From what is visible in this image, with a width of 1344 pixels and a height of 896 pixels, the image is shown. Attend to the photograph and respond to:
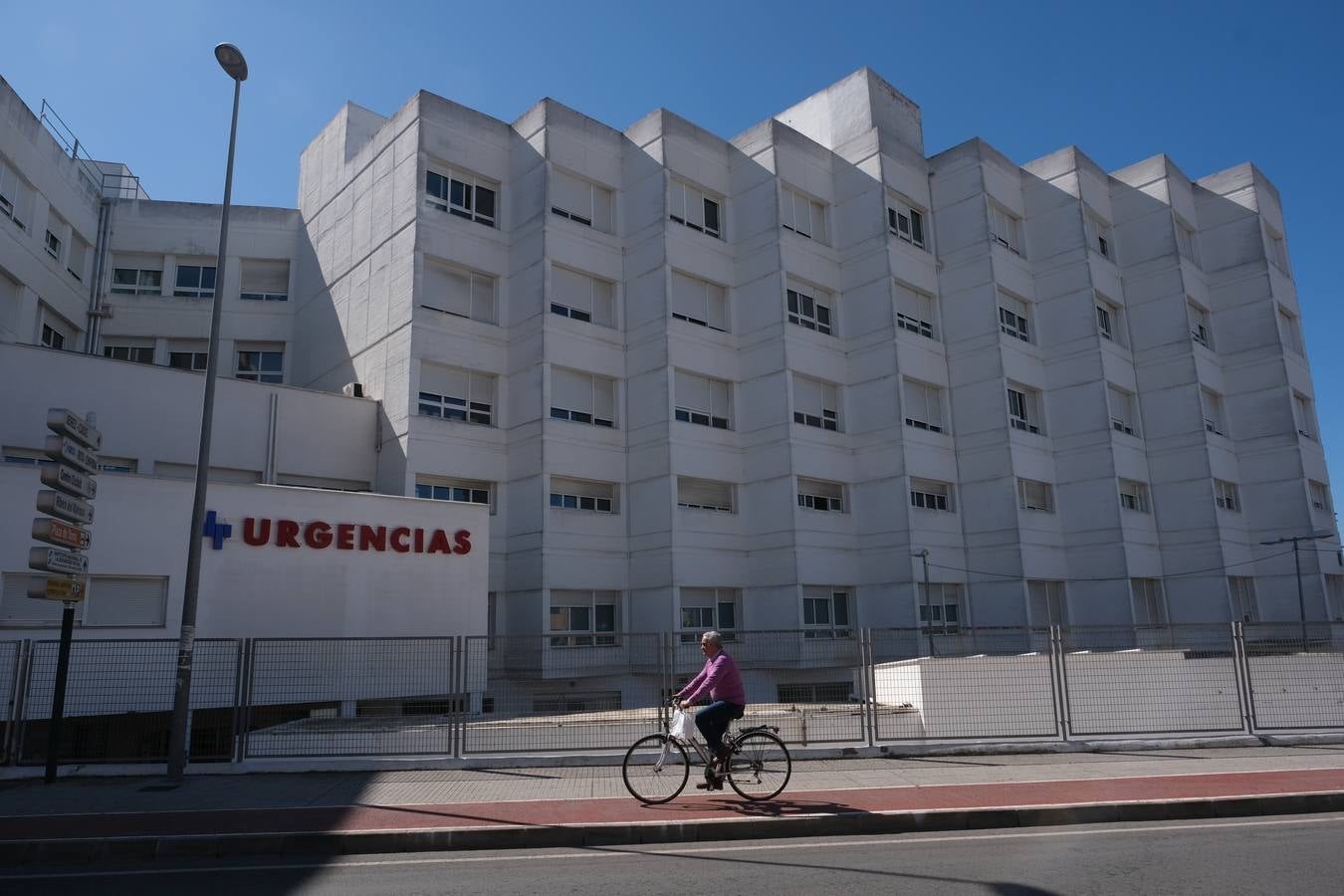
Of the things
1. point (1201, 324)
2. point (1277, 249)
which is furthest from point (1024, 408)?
point (1277, 249)

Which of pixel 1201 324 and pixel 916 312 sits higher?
pixel 1201 324

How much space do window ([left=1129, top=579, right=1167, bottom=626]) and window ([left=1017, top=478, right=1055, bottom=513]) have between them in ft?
13.4

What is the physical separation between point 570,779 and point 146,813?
431cm

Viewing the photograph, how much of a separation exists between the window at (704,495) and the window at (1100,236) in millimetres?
18776

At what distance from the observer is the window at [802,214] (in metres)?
32.9

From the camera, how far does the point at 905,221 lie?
35.1 m

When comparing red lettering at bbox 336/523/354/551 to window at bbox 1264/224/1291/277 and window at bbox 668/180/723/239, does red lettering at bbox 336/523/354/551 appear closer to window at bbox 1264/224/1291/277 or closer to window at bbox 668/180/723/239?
window at bbox 668/180/723/239

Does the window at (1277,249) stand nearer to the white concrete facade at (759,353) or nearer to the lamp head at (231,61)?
the white concrete facade at (759,353)

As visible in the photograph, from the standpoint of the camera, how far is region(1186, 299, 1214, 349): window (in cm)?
3900

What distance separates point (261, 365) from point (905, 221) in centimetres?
2322

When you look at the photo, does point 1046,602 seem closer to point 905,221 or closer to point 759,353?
point 759,353

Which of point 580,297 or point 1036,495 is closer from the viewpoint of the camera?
point 580,297

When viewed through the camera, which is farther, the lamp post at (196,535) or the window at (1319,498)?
the window at (1319,498)

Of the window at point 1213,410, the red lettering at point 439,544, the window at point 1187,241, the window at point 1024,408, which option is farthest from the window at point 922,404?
the red lettering at point 439,544
